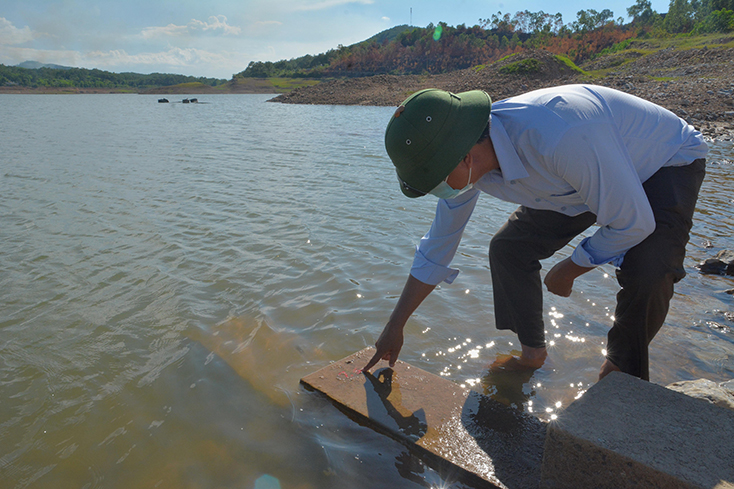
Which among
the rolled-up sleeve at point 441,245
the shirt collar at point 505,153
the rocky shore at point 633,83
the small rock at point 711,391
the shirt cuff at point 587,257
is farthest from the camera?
the rocky shore at point 633,83

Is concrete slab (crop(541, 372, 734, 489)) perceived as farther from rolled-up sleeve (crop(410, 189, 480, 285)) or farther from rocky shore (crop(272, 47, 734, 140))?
rocky shore (crop(272, 47, 734, 140))

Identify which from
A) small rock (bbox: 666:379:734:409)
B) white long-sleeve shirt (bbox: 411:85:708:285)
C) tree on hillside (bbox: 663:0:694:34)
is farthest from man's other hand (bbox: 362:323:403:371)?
tree on hillside (bbox: 663:0:694:34)

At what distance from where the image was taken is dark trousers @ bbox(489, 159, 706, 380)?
5.79ft

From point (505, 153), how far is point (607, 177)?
334 millimetres

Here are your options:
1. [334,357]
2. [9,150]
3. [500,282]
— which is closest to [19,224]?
[334,357]

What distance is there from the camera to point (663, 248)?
176 centimetres

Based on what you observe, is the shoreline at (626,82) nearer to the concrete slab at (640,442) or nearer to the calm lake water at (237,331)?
the calm lake water at (237,331)

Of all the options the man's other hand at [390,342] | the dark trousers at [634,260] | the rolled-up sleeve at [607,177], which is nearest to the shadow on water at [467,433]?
the man's other hand at [390,342]

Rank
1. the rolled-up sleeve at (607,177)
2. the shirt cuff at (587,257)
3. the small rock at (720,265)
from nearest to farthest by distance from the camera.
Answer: the rolled-up sleeve at (607,177)
the shirt cuff at (587,257)
the small rock at (720,265)

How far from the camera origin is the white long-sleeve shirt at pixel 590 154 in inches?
58.7

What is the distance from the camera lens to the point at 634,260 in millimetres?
1810

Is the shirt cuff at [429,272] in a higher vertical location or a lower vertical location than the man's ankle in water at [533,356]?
higher

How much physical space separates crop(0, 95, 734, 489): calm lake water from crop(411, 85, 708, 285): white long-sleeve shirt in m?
1.11

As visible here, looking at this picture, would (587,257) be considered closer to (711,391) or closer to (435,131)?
(435,131)
